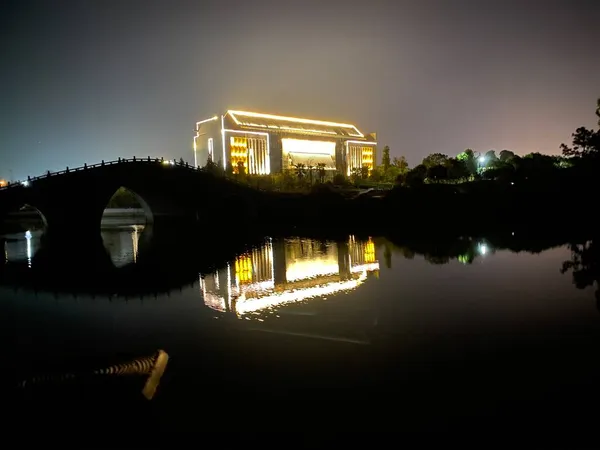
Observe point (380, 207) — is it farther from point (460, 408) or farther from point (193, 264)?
point (460, 408)

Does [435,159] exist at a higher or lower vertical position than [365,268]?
higher

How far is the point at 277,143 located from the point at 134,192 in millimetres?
54144

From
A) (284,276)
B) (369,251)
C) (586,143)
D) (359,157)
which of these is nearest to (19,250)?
(284,276)

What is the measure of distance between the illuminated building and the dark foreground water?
69825mm

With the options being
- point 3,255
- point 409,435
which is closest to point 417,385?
point 409,435

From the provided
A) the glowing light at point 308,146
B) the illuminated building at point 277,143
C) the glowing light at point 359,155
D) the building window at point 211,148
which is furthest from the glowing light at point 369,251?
the glowing light at point 359,155

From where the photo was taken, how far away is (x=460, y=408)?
22.7ft

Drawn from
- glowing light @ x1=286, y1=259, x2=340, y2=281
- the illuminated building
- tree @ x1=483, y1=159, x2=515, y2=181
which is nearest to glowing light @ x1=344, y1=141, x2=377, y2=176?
the illuminated building

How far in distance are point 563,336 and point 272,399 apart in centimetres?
680

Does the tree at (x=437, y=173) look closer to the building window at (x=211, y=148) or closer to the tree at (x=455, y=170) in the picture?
the tree at (x=455, y=170)

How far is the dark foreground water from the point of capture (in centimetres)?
671

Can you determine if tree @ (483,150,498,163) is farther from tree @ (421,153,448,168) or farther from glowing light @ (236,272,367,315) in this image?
Answer: glowing light @ (236,272,367,315)

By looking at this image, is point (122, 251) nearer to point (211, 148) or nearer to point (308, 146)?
point (211, 148)

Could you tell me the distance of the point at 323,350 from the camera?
9.56 metres
